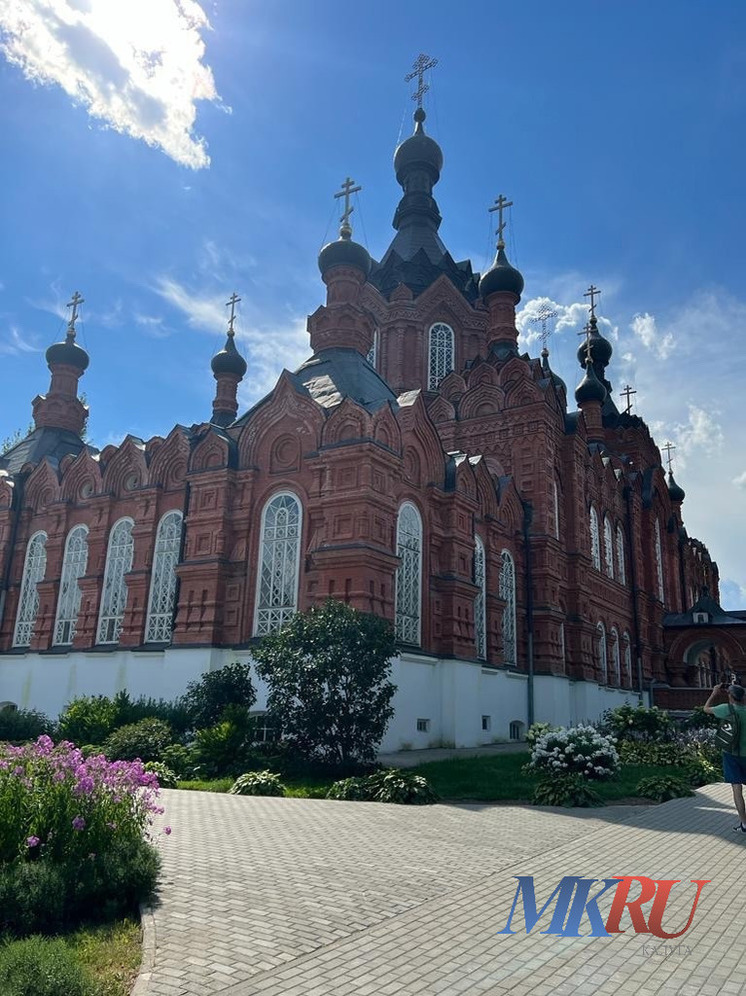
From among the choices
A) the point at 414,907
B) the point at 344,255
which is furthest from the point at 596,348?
the point at 414,907

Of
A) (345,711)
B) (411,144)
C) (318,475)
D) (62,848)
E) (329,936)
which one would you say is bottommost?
(329,936)

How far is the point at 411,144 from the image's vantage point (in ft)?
103

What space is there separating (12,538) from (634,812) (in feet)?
61.7

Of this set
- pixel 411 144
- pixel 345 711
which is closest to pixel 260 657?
pixel 345 711

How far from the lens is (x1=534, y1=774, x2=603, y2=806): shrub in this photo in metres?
10.1

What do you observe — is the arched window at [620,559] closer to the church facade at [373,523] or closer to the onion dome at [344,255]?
the church facade at [373,523]

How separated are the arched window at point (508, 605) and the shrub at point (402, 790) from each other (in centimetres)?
1041

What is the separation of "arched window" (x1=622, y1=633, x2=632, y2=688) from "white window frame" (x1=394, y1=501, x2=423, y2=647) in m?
15.9

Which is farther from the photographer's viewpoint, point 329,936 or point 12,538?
point 12,538

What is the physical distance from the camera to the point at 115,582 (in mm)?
19344

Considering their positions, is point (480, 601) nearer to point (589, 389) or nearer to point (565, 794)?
point (565, 794)

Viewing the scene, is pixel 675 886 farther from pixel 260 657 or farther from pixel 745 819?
pixel 260 657

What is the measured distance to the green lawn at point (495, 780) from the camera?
35.0 feet

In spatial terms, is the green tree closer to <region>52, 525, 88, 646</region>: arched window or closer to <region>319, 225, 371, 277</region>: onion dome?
<region>52, 525, 88, 646</region>: arched window
